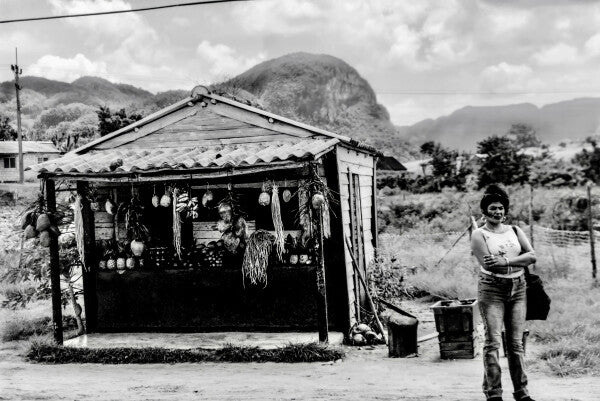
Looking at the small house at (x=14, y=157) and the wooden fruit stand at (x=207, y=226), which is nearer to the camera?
the wooden fruit stand at (x=207, y=226)

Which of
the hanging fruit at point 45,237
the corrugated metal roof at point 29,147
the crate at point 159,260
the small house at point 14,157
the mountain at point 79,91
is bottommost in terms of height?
the crate at point 159,260

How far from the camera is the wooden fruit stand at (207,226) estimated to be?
32.3 feet

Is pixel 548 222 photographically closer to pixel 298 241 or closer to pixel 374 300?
pixel 374 300

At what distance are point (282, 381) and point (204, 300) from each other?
3.25 meters

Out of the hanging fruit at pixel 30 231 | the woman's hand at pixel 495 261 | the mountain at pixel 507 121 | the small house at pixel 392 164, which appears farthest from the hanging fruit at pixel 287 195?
the mountain at pixel 507 121

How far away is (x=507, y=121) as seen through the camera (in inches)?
4375

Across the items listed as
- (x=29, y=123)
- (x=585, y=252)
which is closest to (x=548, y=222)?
(x=585, y=252)

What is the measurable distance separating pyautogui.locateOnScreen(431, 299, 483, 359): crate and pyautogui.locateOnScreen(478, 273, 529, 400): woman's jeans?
2.58m

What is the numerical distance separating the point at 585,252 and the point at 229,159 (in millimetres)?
11810

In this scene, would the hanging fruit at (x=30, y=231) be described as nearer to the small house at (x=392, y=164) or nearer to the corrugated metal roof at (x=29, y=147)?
the small house at (x=392, y=164)

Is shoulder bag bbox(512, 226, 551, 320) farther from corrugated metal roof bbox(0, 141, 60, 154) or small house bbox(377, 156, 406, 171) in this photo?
corrugated metal roof bbox(0, 141, 60, 154)

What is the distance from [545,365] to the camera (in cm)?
769

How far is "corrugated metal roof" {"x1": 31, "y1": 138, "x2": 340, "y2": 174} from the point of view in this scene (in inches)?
359

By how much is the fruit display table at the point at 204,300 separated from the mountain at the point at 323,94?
59783 mm
